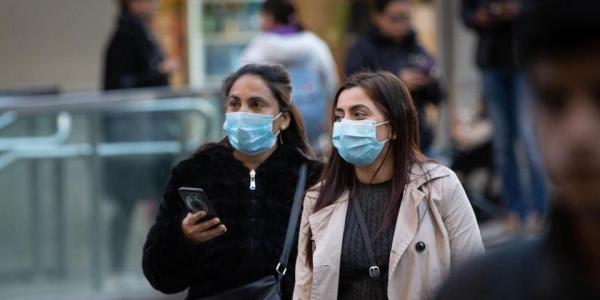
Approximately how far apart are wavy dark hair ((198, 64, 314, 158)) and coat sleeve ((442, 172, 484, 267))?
2.99 feet

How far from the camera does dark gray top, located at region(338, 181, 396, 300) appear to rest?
4.43 m

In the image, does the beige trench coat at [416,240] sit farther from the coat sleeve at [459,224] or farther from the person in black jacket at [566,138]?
the person in black jacket at [566,138]

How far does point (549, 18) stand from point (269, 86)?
3656 millimetres

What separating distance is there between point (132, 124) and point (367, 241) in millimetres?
5123

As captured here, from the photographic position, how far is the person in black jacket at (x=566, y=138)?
1.67m

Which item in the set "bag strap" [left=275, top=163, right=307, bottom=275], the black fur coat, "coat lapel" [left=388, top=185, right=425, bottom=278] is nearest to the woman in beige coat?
"coat lapel" [left=388, top=185, right=425, bottom=278]

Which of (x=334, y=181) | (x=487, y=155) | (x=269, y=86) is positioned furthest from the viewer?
(x=487, y=155)

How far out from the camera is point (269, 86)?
5.32 m

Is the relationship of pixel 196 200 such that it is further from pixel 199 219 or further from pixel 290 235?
pixel 290 235

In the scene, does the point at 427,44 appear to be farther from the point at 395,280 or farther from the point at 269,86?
the point at 395,280

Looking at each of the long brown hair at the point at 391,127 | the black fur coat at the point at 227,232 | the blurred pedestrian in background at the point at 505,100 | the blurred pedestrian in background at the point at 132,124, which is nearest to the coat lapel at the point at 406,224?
the long brown hair at the point at 391,127

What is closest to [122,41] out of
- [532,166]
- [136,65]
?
[136,65]

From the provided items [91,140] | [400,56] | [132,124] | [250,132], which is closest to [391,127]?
[250,132]

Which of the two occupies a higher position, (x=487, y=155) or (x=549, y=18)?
(x=549, y=18)
